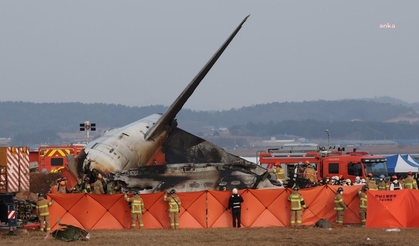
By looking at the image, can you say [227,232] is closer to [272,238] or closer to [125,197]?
[272,238]

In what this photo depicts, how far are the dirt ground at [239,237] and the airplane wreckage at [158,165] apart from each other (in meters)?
3.54

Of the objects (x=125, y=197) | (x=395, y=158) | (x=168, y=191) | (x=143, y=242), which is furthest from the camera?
(x=395, y=158)

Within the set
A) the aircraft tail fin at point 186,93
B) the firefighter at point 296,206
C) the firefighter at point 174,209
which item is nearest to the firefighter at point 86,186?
the firefighter at point 174,209

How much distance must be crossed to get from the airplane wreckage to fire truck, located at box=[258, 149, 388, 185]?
477cm

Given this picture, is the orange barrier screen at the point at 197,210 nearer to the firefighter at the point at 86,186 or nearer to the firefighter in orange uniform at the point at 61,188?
the firefighter in orange uniform at the point at 61,188

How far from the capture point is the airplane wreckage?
30484mm

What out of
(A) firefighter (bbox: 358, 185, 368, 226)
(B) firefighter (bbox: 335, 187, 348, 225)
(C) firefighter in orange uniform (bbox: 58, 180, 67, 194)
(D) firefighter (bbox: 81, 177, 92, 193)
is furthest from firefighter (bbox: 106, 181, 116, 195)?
(A) firefighter (bbox: 358, 185, 368, 226)

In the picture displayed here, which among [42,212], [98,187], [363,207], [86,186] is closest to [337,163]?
[363,207]

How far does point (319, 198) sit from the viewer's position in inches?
1126

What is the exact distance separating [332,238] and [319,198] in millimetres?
4849

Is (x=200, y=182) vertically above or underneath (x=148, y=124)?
underneath

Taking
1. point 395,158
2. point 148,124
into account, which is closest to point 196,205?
point 148,124

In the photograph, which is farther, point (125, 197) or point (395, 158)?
point (395, 158)

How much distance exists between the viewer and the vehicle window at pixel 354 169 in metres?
40.0
